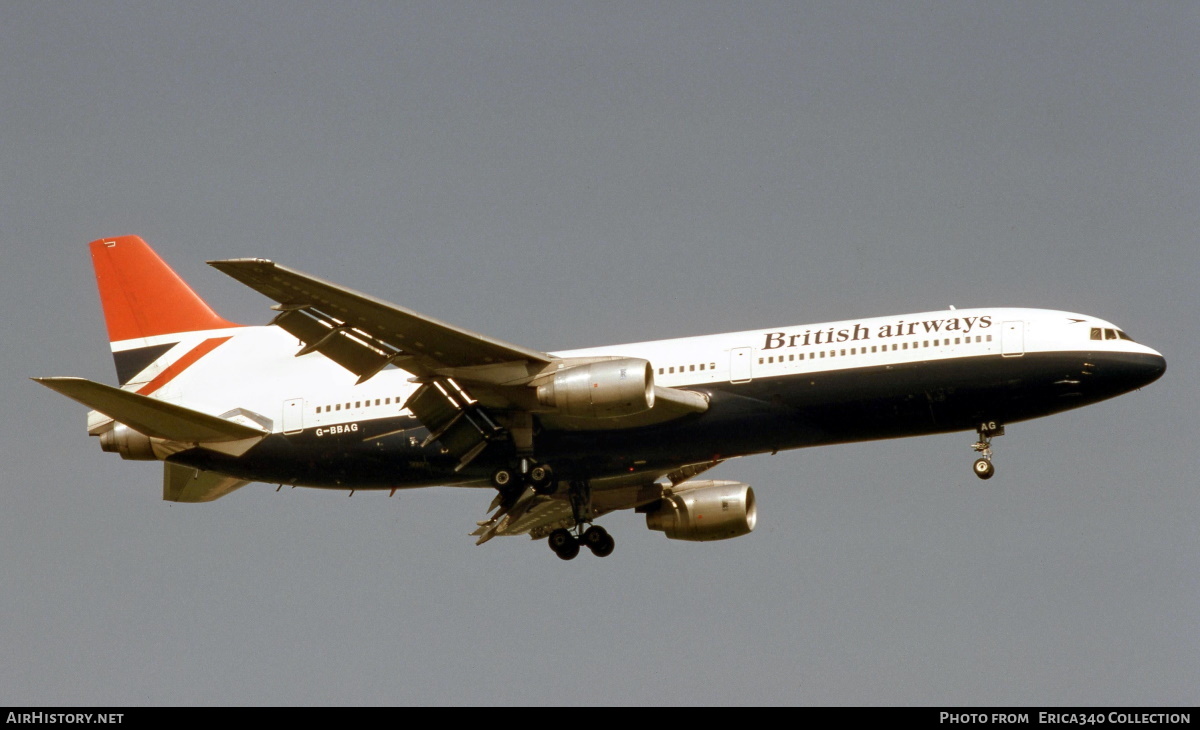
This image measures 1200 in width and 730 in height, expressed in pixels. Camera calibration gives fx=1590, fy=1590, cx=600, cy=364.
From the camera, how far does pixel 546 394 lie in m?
40.2

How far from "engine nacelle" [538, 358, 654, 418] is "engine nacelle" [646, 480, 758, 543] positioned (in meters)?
9.12

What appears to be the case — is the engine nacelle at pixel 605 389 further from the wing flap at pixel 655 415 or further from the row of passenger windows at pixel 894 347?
the row of passenger windows at pixel 894 347

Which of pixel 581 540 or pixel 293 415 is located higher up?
pixel 293 415

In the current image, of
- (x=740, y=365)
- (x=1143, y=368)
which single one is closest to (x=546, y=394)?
(x=740, y=365)

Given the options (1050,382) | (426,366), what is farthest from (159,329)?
(1050,382)

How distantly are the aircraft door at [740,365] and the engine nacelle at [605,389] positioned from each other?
100 inches

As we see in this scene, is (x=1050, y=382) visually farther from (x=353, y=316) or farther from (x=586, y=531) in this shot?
(x=353, y=316)

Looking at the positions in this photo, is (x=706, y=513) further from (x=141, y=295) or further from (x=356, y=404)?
(x=141, y=295)

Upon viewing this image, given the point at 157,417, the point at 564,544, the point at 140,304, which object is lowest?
the point at 564,544

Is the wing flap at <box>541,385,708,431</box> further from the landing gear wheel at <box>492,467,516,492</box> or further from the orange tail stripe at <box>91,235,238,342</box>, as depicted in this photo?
the orange tail stripe at <box>91,235,238,342</box>

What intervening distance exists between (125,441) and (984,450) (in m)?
23.3

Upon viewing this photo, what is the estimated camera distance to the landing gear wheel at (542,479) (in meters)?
42.2

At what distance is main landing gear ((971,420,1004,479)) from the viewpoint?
41.2 metres
